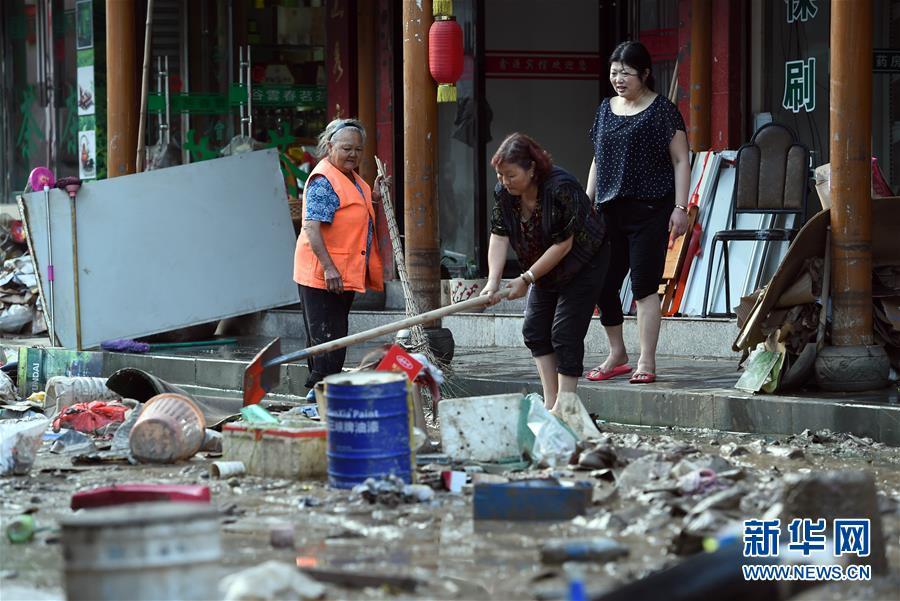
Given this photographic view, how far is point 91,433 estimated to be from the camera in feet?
28.5

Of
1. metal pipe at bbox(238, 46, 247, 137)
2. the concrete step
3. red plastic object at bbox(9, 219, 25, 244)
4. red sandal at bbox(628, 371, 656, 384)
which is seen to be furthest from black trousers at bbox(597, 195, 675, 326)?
red plastic object at bbox(9, 219, 25, 244)

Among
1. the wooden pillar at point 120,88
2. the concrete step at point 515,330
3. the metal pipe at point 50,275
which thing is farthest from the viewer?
the wooden pillar at point 120,88

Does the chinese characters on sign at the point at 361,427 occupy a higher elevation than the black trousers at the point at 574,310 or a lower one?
lower

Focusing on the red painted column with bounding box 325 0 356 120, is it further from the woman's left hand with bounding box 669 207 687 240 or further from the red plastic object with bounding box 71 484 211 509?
the red plastic object with bounding box 71 484 211 509

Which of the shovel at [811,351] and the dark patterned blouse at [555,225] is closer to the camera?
the dark patterned blouse at [555,225]

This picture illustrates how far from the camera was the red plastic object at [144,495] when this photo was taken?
213 inches

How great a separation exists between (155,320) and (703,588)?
895 centimetres

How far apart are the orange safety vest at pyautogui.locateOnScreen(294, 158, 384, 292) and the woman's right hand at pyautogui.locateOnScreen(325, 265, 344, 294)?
0.22 ft

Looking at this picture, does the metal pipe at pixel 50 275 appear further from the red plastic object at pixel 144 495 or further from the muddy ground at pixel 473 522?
the red plastic object at pixel 144 495

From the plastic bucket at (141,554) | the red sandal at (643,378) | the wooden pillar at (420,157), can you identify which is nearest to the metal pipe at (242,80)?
the wooden pillar at (420,157)

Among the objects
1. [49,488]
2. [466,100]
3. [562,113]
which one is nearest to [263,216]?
[466,100]

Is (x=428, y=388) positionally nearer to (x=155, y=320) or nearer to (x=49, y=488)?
(x=49, y=488)

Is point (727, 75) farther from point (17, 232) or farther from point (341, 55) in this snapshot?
point (17, 232)

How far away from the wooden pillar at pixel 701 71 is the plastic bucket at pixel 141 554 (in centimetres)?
938
